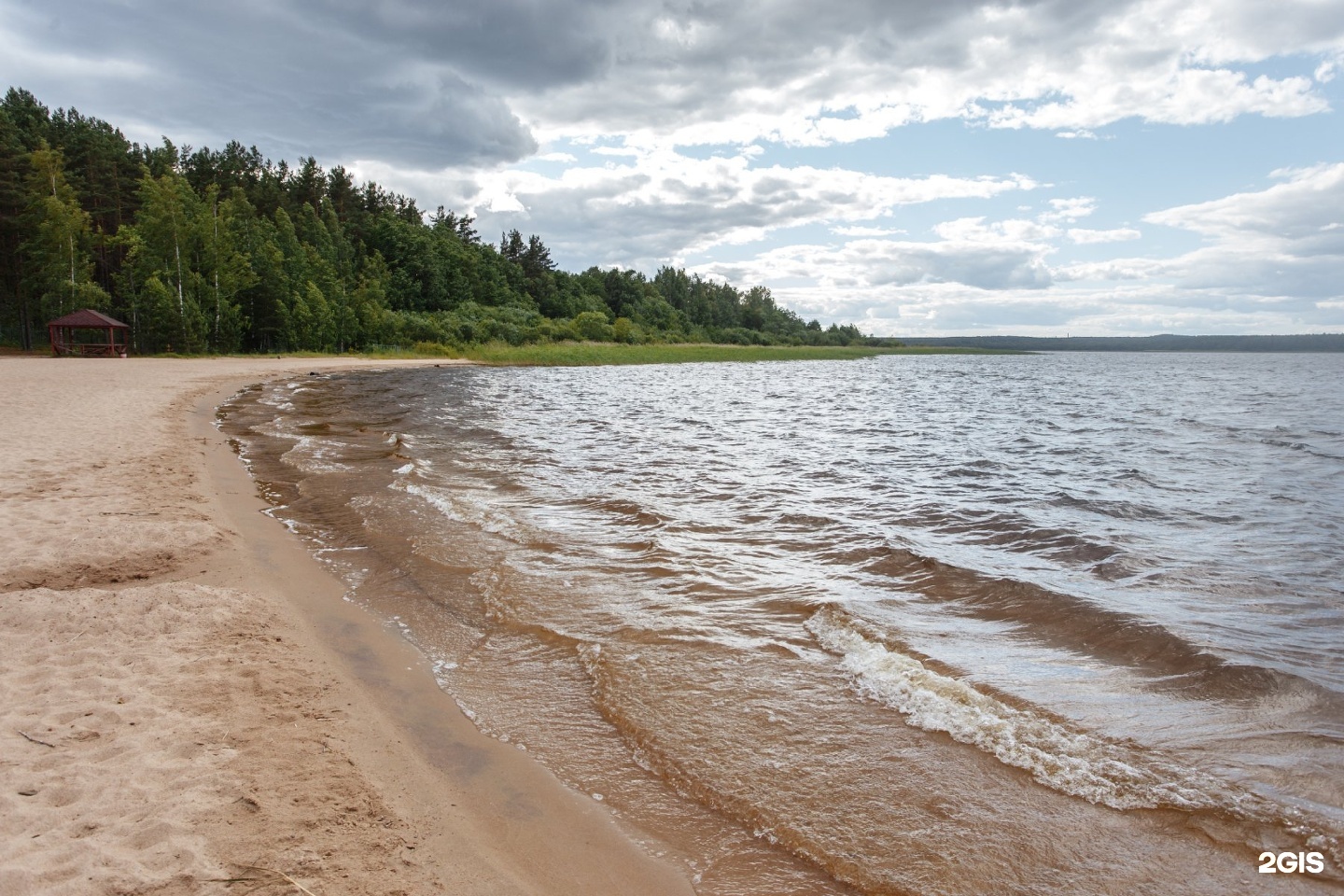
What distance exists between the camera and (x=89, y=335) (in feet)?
163

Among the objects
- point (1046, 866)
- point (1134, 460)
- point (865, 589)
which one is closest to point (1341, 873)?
point (1046, 866)

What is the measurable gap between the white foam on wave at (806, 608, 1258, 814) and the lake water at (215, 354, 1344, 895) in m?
0.02

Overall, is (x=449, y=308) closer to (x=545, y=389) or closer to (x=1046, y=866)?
(x=545, y=389)

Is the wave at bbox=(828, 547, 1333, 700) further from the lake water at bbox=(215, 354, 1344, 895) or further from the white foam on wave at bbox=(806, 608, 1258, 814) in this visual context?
the white foam on wave at bbox=(806, 608, 1258, 814)

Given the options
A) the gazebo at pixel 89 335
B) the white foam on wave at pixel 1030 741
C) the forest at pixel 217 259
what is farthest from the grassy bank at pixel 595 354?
the white foam on wave at pixel 1030 741

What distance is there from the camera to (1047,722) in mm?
4703

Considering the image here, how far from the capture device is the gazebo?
42125 mm

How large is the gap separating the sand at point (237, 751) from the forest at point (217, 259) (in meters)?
52.3

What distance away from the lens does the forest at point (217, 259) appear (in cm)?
4909

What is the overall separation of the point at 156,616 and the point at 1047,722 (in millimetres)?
6386

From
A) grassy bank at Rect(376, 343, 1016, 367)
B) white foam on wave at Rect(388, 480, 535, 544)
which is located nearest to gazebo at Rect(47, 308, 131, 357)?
grassy bank at Rect(376, 343, 1016, 367)

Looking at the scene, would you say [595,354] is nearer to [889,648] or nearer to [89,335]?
[89,335]

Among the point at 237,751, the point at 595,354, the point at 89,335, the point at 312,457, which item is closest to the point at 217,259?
the point at 89,335

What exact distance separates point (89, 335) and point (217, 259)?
971 cm
